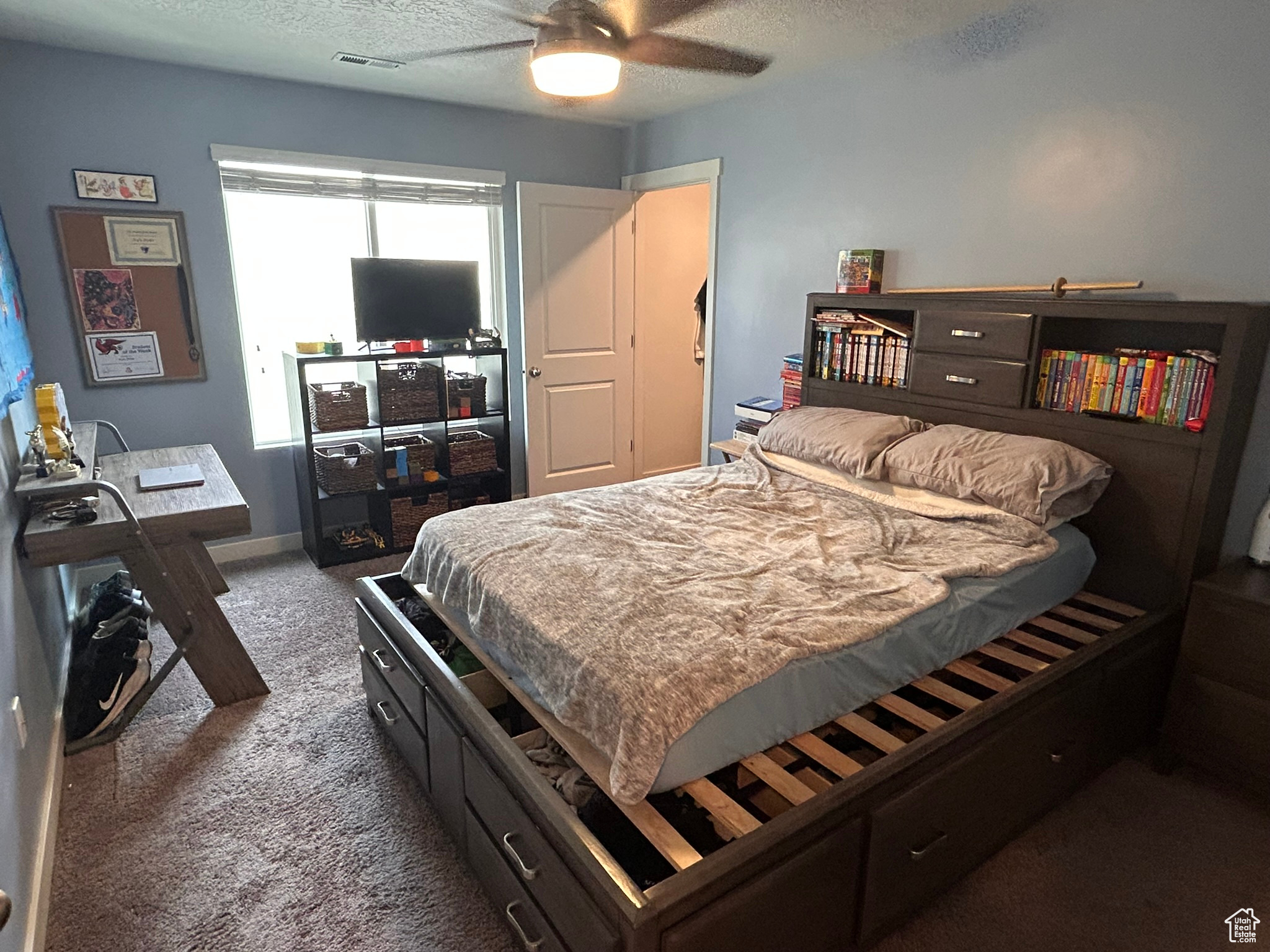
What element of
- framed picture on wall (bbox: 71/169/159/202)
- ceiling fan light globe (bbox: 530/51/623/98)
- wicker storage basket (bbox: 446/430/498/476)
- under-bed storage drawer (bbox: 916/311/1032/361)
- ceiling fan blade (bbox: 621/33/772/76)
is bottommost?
wicker storage basket (bbox: 446/430/498/476)

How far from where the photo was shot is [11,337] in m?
2.67

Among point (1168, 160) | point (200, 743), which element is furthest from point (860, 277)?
point (200, 743)

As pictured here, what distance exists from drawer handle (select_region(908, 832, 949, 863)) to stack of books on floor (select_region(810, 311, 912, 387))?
1.90 m

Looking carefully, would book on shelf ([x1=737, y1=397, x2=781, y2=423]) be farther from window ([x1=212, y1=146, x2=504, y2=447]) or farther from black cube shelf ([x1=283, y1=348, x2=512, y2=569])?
window ([x1=212, y1=146, x2=504, y2=447])

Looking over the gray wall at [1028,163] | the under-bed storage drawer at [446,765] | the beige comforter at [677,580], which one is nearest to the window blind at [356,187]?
the gray wall at [1028,163]

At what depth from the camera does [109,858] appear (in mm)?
1989

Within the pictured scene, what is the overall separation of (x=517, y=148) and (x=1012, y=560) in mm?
3647

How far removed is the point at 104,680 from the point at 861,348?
3170mm

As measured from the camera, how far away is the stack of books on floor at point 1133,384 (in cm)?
229

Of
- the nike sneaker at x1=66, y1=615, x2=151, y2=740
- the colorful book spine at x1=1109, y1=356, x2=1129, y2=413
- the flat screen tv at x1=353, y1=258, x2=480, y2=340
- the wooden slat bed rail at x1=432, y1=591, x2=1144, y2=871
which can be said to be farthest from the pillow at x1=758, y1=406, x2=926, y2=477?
the nike sneaker at x1=66, y1=615, x2=151, y2=740

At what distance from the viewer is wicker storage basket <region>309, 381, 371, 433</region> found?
3.80 meters

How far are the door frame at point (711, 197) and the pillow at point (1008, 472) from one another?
6.14ft

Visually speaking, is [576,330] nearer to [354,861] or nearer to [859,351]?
[859,351]

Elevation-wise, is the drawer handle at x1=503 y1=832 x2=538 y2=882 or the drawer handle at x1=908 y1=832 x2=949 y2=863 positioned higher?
the drawer handle at x1=503 y1=832 x2=538 y2=882
